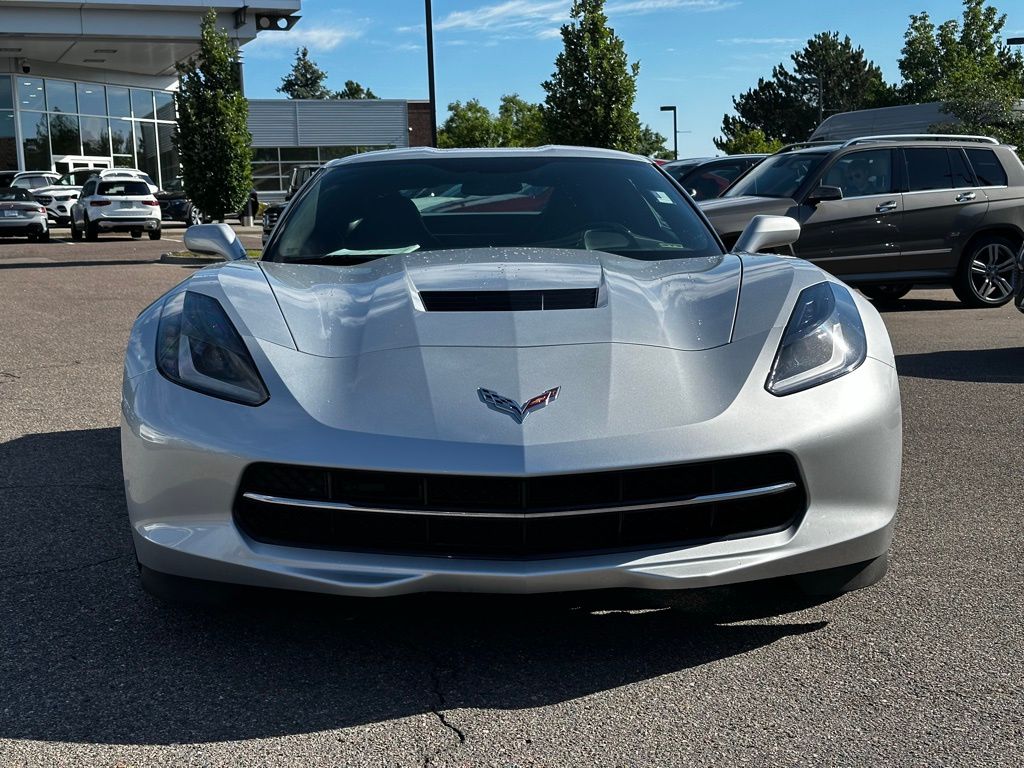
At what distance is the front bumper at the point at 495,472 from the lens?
8.73 feet

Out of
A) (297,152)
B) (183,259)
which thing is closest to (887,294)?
(183,259)

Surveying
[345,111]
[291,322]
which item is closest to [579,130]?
[291,322]

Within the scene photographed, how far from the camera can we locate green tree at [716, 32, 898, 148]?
307 ft

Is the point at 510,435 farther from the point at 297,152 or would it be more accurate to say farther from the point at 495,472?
the point at 297,152

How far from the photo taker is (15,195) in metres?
28.6

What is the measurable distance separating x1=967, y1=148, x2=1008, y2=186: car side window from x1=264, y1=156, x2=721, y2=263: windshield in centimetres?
854

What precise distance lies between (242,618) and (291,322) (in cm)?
83

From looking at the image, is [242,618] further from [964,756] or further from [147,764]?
[964,756]

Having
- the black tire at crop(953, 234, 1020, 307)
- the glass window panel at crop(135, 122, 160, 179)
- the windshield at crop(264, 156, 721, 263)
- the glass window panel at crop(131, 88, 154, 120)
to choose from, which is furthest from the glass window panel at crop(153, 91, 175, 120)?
the windshield at crop(264, 156, 721, 263)

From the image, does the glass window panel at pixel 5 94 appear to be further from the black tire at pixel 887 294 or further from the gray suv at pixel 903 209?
the black tire at pixel 887 294

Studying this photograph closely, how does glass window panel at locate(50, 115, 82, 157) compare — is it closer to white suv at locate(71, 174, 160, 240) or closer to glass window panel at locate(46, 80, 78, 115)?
glass window panel at locate(46, 80, 78, 115)

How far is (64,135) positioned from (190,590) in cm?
4391

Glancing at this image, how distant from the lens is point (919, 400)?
6.60m

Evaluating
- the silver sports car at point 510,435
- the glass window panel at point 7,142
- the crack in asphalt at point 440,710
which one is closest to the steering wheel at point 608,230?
the silver sports car at point 510,435
